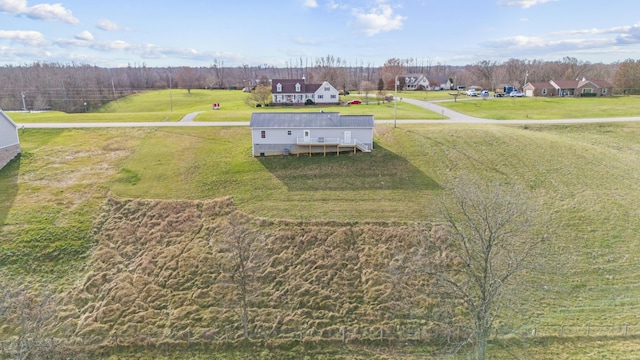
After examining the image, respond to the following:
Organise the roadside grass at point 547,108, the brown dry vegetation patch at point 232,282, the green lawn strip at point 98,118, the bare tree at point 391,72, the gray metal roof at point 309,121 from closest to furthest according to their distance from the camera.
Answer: the brown dry vegetation patch at point 232,282 → the gray metal roof at point 309,121 → the green lawn strip at point 98,118 → the roadside grass at point 547,108 → the bare tree at point 391,72

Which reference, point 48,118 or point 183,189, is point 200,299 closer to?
point 183,189

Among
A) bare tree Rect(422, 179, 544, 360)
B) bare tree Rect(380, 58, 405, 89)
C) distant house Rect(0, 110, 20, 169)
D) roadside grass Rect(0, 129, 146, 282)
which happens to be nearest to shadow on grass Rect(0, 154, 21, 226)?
roadside grass Rect(0, 129, 146, 282)

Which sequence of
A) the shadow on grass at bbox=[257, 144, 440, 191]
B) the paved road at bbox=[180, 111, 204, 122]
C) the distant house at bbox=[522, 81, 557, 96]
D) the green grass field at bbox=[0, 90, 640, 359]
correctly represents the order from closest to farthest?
the green grass field at bbox=[0, 90, 640, 359] → the shadow on grass at bbox=[257, 144, 440, 191] → the paved road at bbox=[180, 111, 204, 122] → the distant house at bbox=[522, 81, 557, 96]

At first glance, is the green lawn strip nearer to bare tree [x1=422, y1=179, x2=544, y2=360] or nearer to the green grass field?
the green grass field

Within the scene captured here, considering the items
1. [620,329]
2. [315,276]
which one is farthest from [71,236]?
[620,329]

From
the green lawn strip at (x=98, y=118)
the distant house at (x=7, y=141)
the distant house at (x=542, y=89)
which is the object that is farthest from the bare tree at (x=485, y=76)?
the distant house at (x=7, y=141)

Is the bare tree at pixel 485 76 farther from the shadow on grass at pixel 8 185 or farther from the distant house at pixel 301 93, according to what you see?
the shadow on grass at pixel 8 185

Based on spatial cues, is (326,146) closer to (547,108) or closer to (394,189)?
(394,189)
